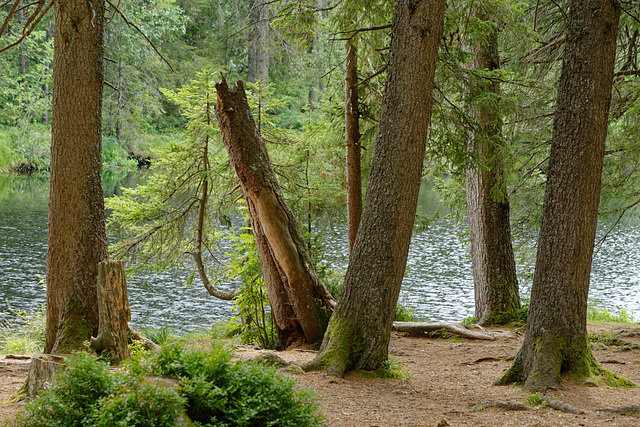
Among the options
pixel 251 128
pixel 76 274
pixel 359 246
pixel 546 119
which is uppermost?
pixel 546 119

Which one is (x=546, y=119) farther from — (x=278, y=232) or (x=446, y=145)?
(x=278, y=232)

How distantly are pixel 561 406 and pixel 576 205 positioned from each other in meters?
1.82

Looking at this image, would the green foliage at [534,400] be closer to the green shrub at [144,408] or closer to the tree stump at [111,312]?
the green shrub at [144,408]

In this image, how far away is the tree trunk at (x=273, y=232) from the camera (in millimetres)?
6961

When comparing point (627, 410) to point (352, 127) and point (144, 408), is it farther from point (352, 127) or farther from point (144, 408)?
point (352, 127)

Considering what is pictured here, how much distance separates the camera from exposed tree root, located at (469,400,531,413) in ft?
14.7

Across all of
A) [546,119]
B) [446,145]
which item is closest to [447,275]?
[546,119]

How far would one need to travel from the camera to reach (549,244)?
17.1 ft

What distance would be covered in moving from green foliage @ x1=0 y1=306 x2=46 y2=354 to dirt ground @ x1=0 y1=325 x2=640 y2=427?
2.54 meters

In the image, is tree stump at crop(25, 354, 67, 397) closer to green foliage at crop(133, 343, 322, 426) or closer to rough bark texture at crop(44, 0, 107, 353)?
rough bark texture at crop(44, 0, 107, 353)

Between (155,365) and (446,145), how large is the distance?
5.22 m

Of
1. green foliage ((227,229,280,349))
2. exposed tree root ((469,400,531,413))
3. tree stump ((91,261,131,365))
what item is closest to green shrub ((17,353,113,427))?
tree stump ((91,261,131,365))

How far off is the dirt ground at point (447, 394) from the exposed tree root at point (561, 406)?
5 cm

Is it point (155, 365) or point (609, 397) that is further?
point (609, 397)
